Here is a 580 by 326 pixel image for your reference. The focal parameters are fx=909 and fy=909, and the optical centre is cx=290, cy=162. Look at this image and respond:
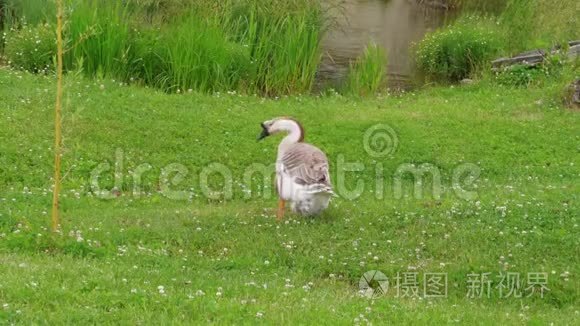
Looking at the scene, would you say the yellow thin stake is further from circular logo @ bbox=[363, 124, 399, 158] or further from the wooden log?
the wooden log

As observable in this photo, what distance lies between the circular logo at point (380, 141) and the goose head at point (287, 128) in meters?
2.93

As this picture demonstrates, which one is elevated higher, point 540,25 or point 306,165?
point 306,165

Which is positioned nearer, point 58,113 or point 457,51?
point 58,113

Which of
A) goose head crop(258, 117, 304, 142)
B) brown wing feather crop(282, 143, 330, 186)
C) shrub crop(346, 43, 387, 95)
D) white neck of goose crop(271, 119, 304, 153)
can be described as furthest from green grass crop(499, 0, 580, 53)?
brown wing feather crop(282, 143, 330, 186)

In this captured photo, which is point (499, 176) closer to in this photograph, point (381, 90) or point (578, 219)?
point (578, 219)

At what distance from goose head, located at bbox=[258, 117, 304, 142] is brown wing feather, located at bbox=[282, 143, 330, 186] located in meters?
0.34

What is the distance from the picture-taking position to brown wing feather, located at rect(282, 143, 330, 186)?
11.2 m

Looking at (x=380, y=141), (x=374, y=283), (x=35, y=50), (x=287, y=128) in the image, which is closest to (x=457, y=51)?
(x=380, y=141)

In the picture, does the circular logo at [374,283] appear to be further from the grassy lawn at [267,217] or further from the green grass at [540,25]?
the green grass at [540,25]

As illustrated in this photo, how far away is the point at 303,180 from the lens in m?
11.2

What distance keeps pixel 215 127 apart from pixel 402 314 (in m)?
8.78

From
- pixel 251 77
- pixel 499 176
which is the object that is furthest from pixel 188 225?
pixel 251 77

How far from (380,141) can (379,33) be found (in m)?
14.3

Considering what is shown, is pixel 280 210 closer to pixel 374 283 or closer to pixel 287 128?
pixel 287 128
